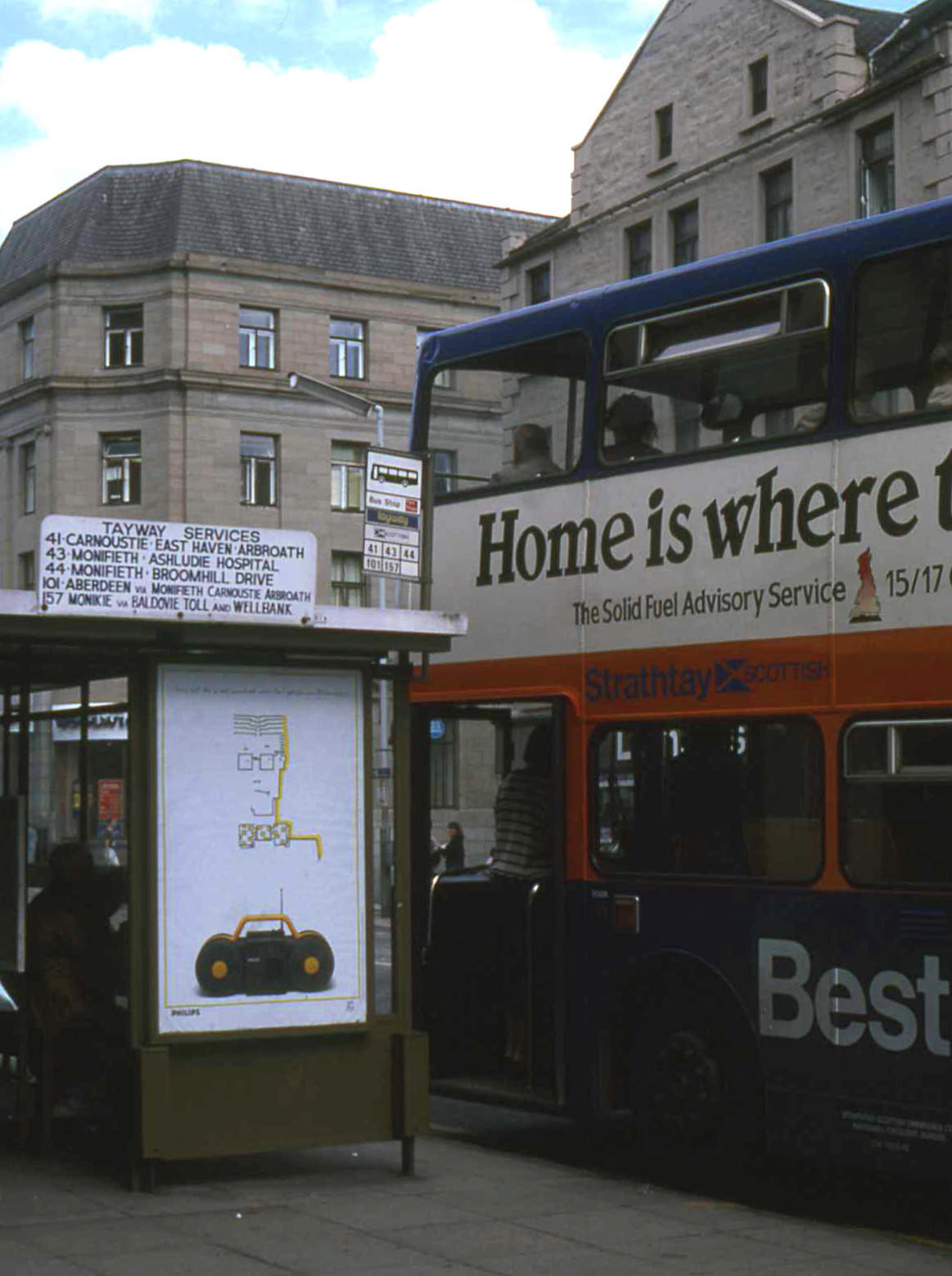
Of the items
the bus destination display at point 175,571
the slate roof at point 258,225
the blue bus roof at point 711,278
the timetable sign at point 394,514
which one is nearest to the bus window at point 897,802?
the blue bus roof at point 711,278

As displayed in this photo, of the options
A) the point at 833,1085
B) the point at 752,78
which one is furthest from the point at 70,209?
the point at 833,1085

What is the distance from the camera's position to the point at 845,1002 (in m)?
9.59

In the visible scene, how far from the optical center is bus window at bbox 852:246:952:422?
30.9 ft

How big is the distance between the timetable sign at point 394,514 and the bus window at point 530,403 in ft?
3.14

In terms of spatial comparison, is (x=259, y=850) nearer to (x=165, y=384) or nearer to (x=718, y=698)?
(x=718, y=698)

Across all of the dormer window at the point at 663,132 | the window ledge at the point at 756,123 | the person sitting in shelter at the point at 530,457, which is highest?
the dormer window at the point at 663,132

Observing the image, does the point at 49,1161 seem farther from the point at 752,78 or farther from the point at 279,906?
the point at 752,78

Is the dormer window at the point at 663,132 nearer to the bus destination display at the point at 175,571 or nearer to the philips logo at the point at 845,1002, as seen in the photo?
the bus destination display at the point at 175,571

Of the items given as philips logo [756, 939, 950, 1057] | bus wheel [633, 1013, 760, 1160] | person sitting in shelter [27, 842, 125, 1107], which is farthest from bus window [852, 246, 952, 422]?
person sitting in shelter [27, 842, 125, 1107]

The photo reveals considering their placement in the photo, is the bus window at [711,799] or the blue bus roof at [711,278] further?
the bus window at [711,799]

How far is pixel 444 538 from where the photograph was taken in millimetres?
12406

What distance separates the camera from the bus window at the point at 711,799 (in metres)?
9.90

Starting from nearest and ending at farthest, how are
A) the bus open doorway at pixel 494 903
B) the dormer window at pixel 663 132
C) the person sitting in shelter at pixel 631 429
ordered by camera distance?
1. the person sitting in shelter at pixel 631 429
2. the bus open doorway at pixel 494 903
3. the dormer window at pixel 663 132

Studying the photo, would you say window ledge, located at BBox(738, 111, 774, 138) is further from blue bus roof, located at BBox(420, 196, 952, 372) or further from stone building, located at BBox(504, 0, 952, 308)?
blue bus roof, located at BBox(420, 196, 952, 372)
